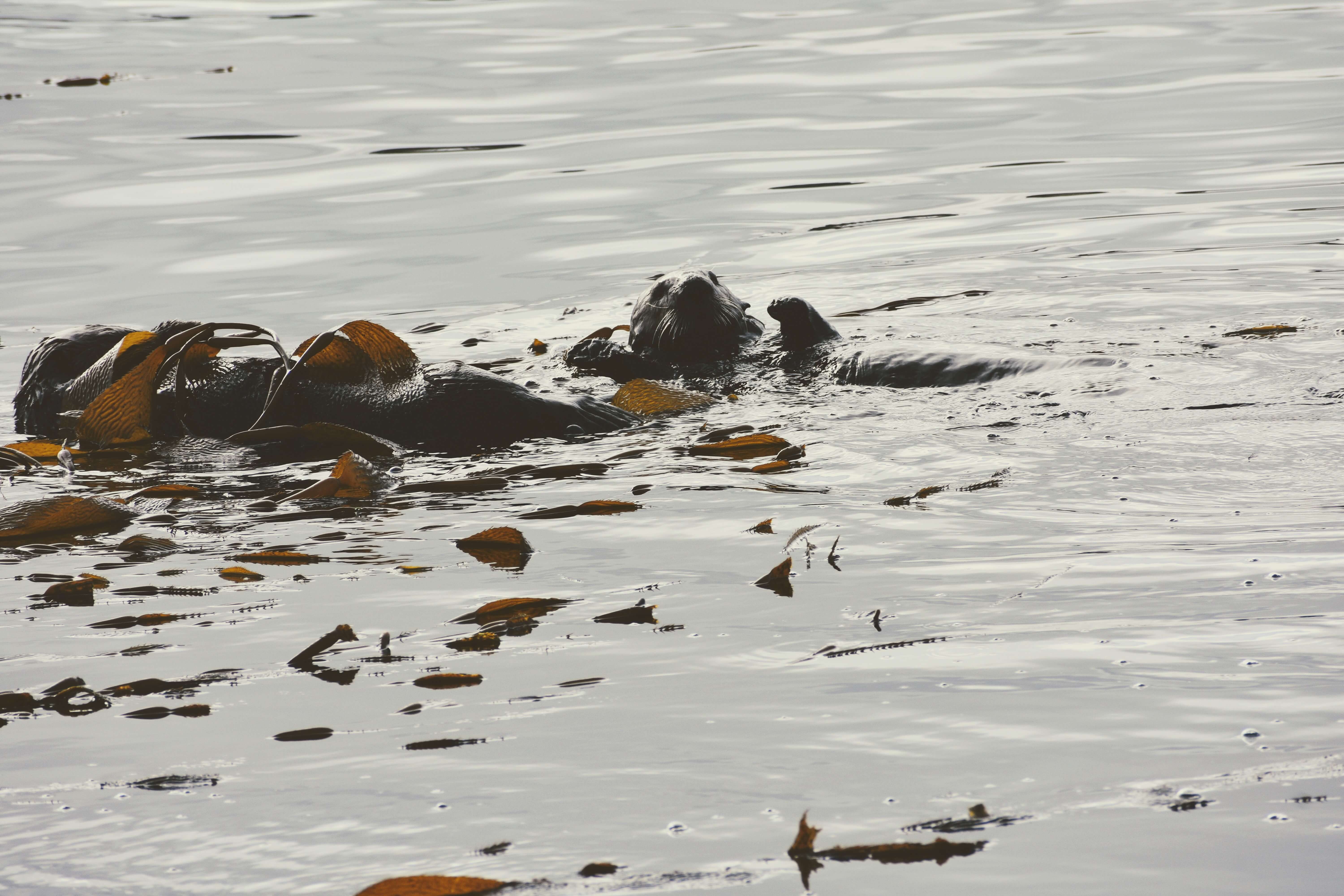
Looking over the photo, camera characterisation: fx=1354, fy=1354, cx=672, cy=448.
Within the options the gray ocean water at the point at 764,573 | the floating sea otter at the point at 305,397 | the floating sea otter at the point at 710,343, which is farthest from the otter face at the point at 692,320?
the floating sea otter at the point at 305,397

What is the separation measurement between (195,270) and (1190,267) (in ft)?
16.9

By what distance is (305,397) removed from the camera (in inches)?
173

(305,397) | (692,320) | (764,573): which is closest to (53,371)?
(305,397)

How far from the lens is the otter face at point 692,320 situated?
536 centimetres

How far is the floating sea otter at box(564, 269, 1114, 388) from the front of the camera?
483 cm

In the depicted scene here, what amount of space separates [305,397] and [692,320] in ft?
5.35

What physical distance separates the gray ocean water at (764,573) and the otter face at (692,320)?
0.44m

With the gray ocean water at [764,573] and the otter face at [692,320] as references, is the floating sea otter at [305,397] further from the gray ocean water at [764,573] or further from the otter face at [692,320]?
the otter face at [692,320]

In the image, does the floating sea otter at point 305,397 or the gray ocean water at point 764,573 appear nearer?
the gray ocean water at point 764,573

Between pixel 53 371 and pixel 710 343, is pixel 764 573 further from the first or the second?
pixel 53 371

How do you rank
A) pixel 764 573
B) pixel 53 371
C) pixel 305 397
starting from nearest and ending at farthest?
pixel 764 573 → pixel 305 397 → pixel 53 371

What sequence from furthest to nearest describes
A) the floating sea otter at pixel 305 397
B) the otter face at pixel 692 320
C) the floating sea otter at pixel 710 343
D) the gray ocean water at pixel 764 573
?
the otter face at pixel 692 320 → the floating sea otter at pixel 710 343 → the floating sea otter at pixel 305 397 → the gray ocean water at pixel 764 573

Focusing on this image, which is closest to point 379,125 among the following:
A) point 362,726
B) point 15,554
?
point 15,554

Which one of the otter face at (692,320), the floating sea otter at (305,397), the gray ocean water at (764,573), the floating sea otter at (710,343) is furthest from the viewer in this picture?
the otter face at (692,320)
